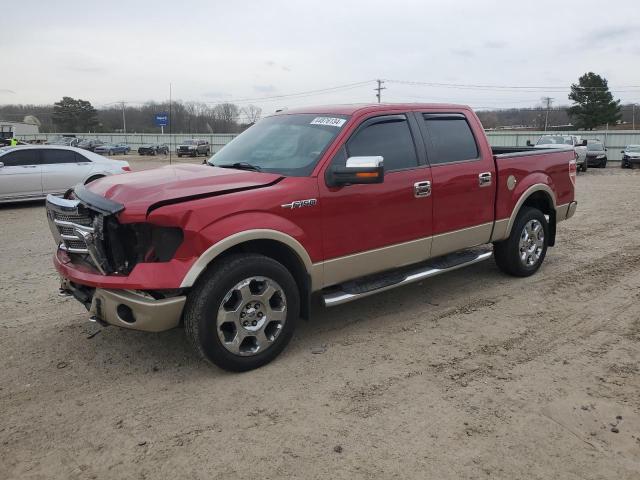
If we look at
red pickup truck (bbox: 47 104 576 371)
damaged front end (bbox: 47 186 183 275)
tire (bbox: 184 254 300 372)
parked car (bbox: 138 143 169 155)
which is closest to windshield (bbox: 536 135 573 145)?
red pickup truck (bbox: 47 104 576 371)

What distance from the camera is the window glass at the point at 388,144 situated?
4469 mm

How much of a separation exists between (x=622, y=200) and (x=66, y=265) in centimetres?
1336

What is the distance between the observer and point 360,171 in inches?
155

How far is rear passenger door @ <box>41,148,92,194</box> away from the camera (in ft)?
41.2

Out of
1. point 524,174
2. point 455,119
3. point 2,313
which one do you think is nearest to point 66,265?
point 2,313

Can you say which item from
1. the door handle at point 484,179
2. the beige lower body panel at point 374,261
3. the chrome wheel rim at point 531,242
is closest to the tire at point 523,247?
the chrome wheel rim at point 531,242

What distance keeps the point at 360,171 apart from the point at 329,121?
2.68 ft

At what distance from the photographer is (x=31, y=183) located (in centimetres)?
1238

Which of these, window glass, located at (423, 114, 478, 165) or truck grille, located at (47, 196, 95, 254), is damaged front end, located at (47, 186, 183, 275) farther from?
window glass, located at (423, 114, 478, 165)

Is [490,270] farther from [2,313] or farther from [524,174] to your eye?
[2,313]

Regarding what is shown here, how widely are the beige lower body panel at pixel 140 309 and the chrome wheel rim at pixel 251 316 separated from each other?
30 cm

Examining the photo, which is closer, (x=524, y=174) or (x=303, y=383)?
(x=303, y=383)

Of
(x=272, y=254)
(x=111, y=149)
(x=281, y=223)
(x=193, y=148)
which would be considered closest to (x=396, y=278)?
(x=272, y=254)

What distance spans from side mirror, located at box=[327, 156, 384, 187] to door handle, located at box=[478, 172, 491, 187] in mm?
Result: 1771
